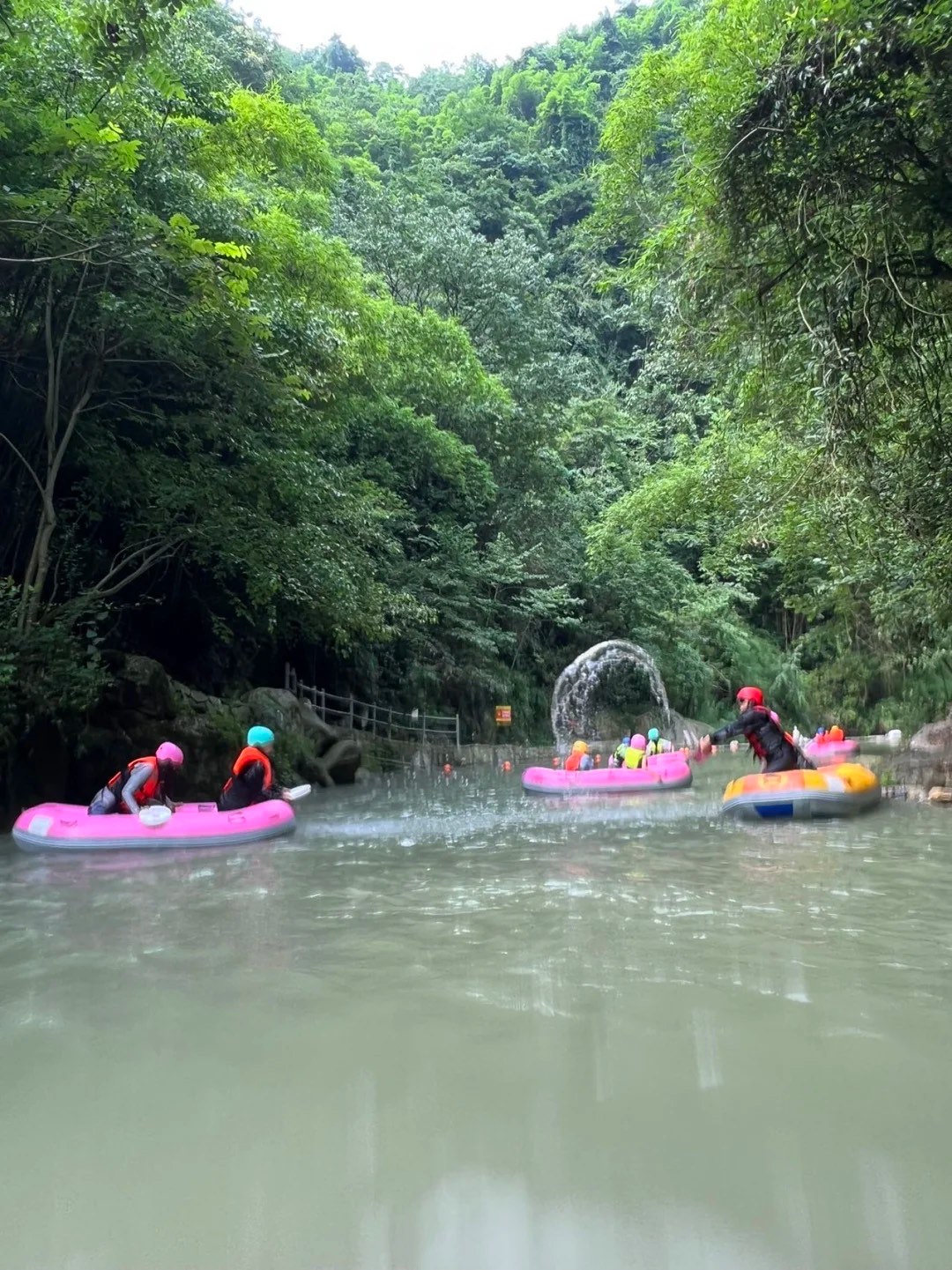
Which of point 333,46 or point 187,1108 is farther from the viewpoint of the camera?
point 333,46

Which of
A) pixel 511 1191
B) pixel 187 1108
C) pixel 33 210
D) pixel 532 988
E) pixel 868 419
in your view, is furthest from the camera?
pixel 33 210

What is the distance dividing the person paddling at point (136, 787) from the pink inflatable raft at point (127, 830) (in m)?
0.20

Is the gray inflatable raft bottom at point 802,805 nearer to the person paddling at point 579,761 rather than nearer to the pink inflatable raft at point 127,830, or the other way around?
the person paddling at point 579,761

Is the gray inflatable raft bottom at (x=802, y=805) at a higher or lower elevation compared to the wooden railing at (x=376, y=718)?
lower

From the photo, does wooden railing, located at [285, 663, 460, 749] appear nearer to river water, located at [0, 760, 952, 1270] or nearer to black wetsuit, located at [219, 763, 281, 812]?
black wetsuit, located at [219, 763, 281, 812]

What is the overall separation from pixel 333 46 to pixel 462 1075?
204ft

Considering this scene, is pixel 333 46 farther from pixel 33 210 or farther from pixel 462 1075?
pixel 462 1075

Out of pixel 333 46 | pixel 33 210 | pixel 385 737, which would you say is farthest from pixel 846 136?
pixel 333 46

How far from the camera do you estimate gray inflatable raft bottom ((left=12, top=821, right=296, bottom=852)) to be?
28.5 feet

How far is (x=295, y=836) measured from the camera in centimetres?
971

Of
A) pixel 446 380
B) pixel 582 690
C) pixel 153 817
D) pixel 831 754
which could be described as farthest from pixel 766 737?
pixel 582 690

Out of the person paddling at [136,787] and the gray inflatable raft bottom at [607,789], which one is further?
the gray inflatable raft bottom at [607,789]

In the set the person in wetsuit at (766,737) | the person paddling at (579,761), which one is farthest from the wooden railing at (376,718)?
the person in wetsuit at (766,737)

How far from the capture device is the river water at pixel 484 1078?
231 cm
